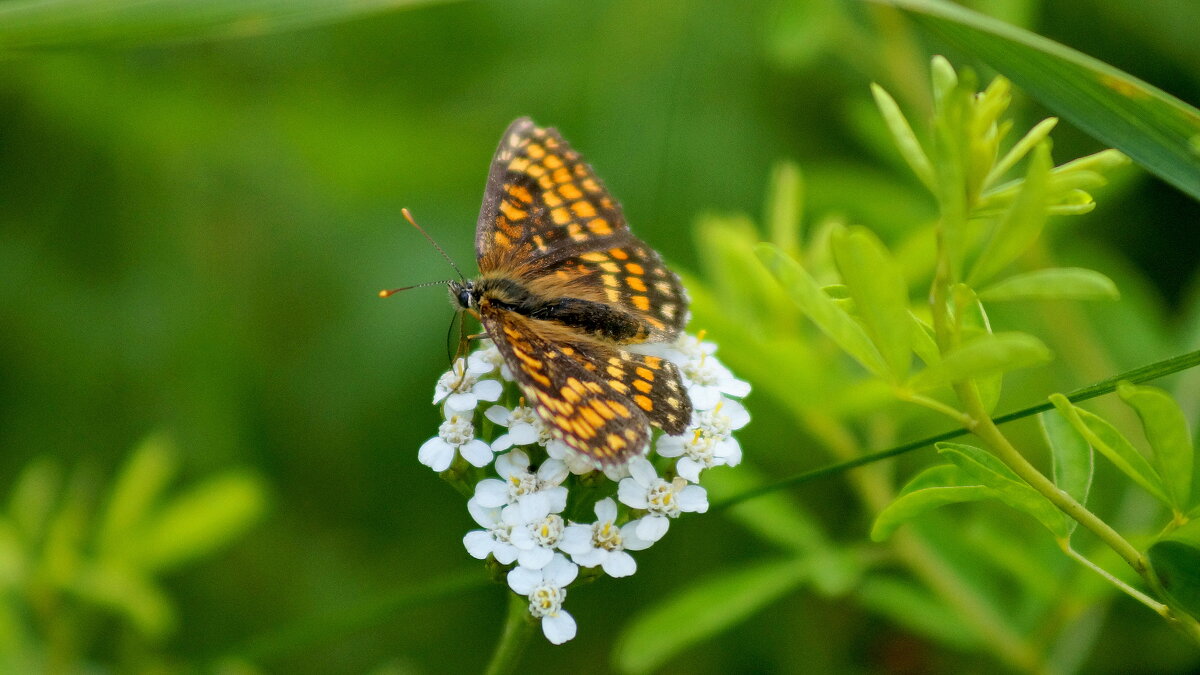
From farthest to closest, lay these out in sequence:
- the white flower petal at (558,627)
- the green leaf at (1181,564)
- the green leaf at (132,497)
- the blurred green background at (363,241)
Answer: the blurred green background at (363,241), the green leaf at (132,497), the white flower petal at (558,627), the green leaf at (1181,564)

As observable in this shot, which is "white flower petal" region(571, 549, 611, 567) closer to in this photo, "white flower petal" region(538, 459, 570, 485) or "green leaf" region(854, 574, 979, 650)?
"white flower petal" region(538, 459, 570, 485)

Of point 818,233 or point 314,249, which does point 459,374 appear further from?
point 314,249

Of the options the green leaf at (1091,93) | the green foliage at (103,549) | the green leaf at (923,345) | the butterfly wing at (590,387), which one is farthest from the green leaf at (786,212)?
the green foliage at (103,549)

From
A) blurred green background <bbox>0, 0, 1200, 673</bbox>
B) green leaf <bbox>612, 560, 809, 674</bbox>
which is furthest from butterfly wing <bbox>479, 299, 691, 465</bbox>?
blurred green background <bbox>0, 0, 1200, 673</bbox>

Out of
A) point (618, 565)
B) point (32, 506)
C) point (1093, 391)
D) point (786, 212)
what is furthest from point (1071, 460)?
point (32, 506)

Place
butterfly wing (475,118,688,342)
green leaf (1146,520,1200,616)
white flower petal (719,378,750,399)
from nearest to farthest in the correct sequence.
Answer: green leaf (1146,520,1200,616), white flower petal (719,378,750,399), butterfly wing (475,118,688,342)

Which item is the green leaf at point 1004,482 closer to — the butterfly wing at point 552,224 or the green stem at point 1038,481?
the green stem at point 1038,481
